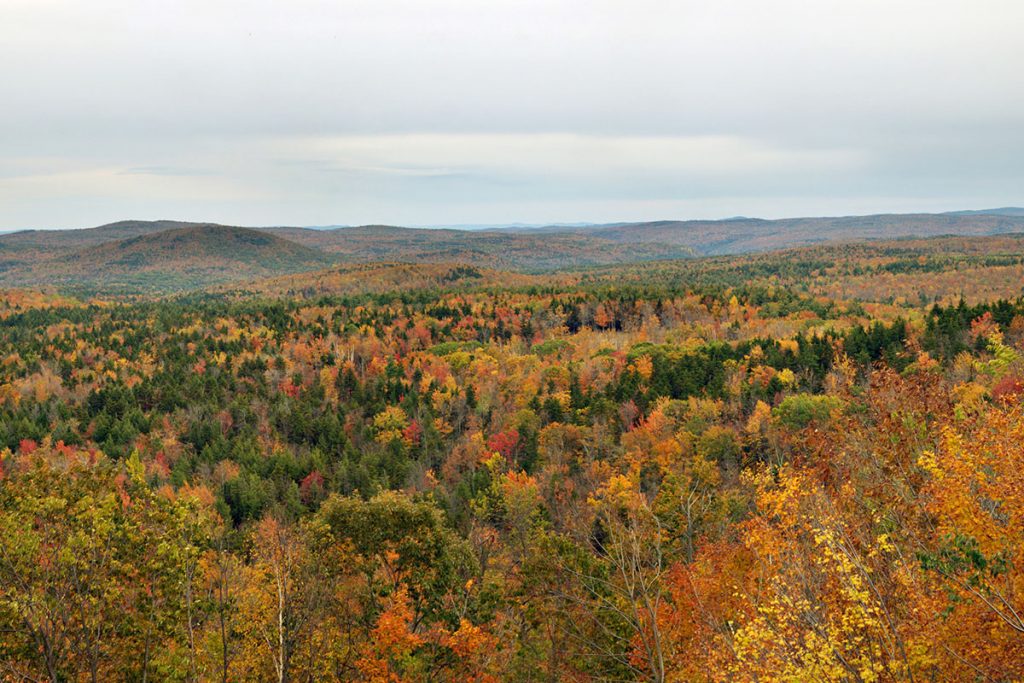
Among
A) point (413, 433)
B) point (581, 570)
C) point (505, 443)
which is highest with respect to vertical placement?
point (581, 570)

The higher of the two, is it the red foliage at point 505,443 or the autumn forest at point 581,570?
the autumn forest at point 581,570

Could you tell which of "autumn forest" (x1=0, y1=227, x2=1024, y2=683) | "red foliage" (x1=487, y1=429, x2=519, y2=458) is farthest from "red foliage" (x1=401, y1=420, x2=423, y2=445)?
"autumn forest" (x1=0, y1=227, x2=1024, y2=683)

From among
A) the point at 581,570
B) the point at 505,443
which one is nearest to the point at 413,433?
the point at 505,443

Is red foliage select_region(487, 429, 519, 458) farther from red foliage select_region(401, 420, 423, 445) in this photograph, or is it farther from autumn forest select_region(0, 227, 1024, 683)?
autumn forest select_region(0, 227, 1024, 683)

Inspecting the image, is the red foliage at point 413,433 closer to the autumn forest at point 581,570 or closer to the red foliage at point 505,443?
the red foliage at point 505,443

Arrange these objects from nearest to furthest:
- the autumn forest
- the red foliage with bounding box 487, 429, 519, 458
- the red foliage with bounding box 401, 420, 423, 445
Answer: the autumn forest → the red foliage with bounding box 487, 429, 519, 458 → the red foliage with bounding box 401, 420, 423, 445

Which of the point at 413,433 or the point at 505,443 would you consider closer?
the point at 505,443

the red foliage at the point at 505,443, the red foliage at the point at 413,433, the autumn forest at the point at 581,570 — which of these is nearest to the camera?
the autumn forest at the point at 581,570

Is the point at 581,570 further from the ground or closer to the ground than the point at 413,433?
further from the ground

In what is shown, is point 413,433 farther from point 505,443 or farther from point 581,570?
point 581,570

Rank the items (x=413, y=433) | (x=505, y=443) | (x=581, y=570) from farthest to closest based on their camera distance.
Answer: (x=413, y=433), (x=505, y=443), (x=581, y=570)

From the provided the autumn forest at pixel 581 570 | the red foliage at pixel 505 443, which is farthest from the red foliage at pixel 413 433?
the autumn forest at pixel 581 570

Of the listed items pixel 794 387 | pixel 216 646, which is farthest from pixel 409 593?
pixel 794 387
